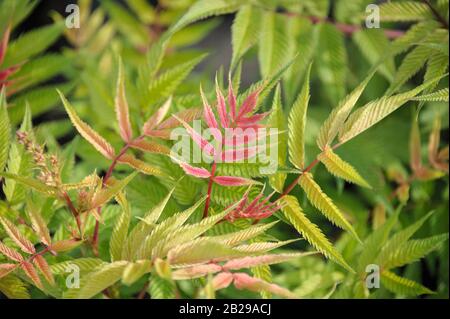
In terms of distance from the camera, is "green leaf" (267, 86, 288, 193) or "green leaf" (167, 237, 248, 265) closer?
→ "green leaf" (167, 237, 248, 265)

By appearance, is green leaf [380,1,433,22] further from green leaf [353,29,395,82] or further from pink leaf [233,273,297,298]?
pink leaf [233,273,297,298]

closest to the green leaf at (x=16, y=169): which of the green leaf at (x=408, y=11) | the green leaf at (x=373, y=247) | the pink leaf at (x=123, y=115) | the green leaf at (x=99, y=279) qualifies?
the pink leaf at (x=123, y=115)

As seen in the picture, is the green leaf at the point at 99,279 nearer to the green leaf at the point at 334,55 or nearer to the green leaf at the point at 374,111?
the green leaf at the point at 374,111

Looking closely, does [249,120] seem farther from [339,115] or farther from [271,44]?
[271,44]

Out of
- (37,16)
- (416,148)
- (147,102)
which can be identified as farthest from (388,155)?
(37,16)

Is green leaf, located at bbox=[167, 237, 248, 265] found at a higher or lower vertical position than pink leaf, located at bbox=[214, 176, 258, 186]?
lower

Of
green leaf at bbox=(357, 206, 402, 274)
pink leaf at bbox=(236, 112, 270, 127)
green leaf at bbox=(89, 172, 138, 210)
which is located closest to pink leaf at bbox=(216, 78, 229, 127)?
pink leaf at bbox=(236, 112, 270, 127)

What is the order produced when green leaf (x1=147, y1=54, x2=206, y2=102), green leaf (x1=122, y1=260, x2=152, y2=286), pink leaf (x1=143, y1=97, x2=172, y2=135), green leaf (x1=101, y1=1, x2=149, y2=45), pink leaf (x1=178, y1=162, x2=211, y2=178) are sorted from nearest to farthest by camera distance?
green leaf (x1=122, y1=260, x2=152, y2=286)
pink leaf (x1=178, y1=162, x2=211, y2=178)
pink leaf (x1=143, y1=97, x2=172, y2=135)
green leaf (x1=147, y1=54, x2=206, y2=102)
green leaf (x1=101, y1=1, x2=149, y2=45)
